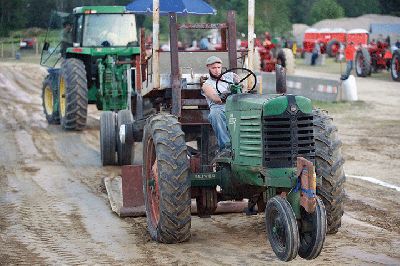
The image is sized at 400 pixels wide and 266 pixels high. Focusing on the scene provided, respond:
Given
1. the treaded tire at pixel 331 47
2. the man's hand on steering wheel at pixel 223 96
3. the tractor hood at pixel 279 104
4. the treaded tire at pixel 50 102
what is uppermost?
the tractor hood at pixel 279 104

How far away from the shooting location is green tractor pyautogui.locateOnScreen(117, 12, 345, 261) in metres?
7.38

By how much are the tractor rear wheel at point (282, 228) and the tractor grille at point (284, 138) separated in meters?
0.47

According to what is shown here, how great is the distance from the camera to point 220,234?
30.8 feet

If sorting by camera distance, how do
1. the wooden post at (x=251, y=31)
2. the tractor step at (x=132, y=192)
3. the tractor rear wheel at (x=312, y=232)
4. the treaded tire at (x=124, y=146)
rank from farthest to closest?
the treaded tire at (x=124, y=146)
the wooden post at (x=251, y=31)
the tractor step at (x=132, y=192)
the tractor rear wheel at (x=312, y=232)

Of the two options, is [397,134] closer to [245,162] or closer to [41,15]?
[245,162]

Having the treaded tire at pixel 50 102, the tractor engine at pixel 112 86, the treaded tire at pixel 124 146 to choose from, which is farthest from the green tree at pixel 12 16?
the treaded tire at pixel 124 146

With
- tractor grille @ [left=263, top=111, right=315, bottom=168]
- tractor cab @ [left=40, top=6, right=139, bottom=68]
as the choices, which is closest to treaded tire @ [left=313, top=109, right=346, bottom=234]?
tractor grille @ [left=263, top=111, right=315, bottom=168]

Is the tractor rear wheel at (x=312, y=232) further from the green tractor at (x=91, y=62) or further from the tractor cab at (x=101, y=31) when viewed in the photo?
the tractor cab at (x=101, y=31)

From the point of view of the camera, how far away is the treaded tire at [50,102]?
2028 cm

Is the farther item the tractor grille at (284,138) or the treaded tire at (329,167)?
the treaded tire at (329,167)

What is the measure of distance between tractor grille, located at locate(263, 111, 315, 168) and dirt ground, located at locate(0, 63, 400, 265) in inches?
34.2

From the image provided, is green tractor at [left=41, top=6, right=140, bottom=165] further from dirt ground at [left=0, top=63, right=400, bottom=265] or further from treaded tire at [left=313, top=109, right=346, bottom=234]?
treaded tire at [left=313, top=109, right=346, bottom=234]

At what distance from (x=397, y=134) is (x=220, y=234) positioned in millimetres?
9432

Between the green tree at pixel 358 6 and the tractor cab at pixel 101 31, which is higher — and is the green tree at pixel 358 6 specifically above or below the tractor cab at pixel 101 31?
below
